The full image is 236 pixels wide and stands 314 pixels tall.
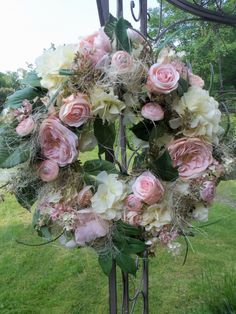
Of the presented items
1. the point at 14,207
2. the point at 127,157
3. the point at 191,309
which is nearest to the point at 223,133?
the point at 127,157

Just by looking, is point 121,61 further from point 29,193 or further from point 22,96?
point 29,193

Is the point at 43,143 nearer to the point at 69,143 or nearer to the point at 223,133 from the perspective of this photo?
the point at 69,143

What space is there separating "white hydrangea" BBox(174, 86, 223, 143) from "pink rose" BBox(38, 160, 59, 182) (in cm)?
34

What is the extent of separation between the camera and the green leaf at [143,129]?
1072 mm

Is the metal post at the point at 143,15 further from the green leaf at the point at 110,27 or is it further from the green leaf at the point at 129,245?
the green leaf at the point at 129,245

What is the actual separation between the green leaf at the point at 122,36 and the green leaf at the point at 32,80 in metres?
0.24

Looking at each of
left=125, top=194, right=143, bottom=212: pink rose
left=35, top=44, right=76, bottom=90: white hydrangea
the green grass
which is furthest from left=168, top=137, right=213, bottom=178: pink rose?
the green grass

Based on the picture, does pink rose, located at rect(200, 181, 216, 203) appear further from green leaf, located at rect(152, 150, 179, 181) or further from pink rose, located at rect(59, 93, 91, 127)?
pink rose, located at rect(59, 93, 91, 127)

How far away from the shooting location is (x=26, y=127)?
38.9 inches

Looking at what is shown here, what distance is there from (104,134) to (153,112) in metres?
0.14

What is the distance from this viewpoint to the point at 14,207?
429 cm

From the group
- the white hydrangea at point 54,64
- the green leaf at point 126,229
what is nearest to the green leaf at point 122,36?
the white hydrangea at point 54,64

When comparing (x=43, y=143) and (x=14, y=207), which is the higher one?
(x=43, y=143)

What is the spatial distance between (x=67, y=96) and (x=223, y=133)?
0.46m
